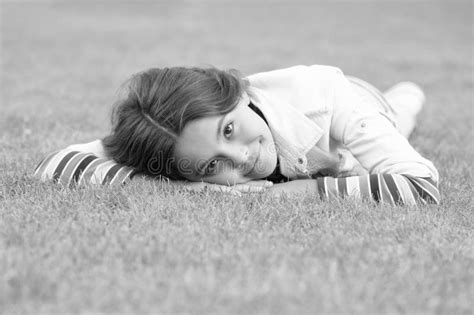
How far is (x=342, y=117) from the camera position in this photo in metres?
2.84

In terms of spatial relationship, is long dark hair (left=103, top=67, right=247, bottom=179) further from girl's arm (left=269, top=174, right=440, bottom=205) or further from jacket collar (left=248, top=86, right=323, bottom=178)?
girl's arm (left=269, top=174, right=440, bottom=205)

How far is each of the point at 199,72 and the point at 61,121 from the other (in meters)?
1.98

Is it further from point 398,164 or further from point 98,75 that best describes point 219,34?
point 398,164

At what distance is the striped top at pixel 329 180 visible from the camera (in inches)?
97.8

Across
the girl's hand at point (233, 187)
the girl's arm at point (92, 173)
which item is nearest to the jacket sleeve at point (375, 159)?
the girl's hand at point (233, 187)

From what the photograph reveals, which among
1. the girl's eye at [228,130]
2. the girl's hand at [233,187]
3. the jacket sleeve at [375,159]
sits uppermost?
the girl's eye at [228,130]

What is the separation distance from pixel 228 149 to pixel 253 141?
17cm

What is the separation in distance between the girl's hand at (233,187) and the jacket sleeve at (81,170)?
300 millimetres

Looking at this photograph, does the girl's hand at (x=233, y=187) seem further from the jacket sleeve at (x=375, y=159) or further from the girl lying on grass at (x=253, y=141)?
the jacket sleeve at (x=375, y=159)

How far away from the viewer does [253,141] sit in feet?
8.57

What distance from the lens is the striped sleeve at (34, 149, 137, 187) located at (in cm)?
268

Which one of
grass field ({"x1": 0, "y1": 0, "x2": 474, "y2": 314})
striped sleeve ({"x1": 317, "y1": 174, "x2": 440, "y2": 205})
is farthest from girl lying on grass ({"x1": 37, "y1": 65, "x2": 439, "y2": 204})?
grass field ({"x1": 0, "y1": 0, "x2": 474, "y2": 314})

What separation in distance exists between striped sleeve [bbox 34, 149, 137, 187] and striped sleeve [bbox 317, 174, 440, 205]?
86cm

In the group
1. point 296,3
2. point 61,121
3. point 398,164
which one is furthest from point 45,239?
point 296,3
